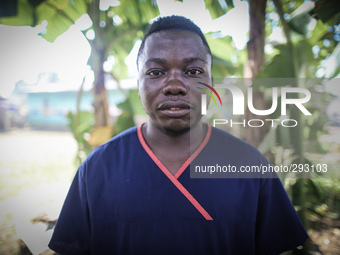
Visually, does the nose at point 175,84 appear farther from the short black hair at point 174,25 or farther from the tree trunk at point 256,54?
the tree trunk at point 256,54

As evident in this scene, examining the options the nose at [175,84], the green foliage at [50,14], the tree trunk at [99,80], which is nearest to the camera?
the nose at [175,84]

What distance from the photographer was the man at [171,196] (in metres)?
0.74

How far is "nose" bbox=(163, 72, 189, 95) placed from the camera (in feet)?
2.42

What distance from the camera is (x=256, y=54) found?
44.8 inches

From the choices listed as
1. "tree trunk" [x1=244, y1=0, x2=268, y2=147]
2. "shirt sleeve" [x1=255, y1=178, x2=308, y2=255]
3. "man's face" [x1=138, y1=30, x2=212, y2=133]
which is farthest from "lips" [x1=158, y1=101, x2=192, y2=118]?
"tree trunk" [x1=244, y1=0, x2=268, y2=147]

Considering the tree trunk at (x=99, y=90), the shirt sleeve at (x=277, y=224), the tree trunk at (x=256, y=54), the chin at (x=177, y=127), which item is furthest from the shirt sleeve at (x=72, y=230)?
the tree trunk at (x=256, y=54)

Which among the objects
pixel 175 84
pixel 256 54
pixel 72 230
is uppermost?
pixel 256 54

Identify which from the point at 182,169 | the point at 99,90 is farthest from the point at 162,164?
the point at 99,90

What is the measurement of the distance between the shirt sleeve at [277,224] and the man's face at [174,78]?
39cm

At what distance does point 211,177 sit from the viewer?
0.79 meters

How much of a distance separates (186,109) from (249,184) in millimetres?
356

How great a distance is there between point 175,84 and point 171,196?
0.40 m

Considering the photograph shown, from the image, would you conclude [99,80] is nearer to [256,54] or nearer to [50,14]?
[50,14]

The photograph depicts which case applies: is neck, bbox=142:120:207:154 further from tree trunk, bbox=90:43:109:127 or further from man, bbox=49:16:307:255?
tree trunk, bbox=90:43:109:127
